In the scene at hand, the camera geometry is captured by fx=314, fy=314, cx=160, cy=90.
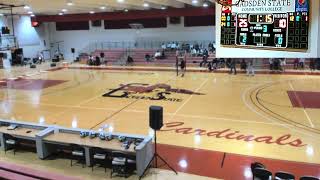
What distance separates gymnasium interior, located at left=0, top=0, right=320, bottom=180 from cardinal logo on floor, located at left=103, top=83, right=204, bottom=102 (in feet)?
0.19

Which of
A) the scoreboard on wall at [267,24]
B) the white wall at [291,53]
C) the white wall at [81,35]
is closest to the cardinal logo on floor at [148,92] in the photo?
the white wall at [291,53]

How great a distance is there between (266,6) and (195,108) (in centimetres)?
814

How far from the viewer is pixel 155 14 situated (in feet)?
95.0

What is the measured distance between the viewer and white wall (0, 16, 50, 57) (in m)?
35.6

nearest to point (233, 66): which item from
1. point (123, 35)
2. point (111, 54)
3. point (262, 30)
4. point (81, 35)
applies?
A: point (111, 54)

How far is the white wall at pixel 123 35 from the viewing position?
1249 inches

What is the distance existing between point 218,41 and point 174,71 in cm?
1844

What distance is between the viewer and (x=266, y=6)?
6703 millimetres

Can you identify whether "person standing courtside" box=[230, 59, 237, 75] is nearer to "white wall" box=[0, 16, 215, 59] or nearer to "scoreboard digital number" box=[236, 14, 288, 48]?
"white wall" box=[0, 16, 215, 59]

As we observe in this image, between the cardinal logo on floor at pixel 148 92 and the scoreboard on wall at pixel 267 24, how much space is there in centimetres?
902

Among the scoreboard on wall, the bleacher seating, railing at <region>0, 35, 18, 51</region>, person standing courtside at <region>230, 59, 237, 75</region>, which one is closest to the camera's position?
the scoreboard on wall

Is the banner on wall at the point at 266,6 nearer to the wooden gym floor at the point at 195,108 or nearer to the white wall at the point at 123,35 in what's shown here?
the wooden gym floor at the point at 195,108

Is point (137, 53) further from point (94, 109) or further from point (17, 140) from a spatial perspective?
point (17, 140)

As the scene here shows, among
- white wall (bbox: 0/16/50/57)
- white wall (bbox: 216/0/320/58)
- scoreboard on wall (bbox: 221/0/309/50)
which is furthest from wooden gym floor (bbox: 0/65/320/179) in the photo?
white wall (bbox: 0/16/50/57)
